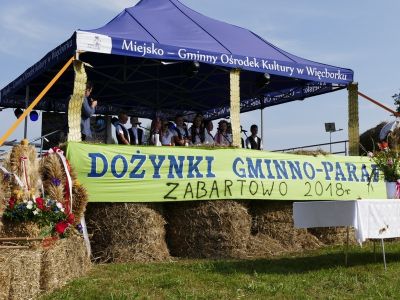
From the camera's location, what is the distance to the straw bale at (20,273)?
5.07m

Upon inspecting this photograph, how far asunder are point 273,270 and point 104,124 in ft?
32.0

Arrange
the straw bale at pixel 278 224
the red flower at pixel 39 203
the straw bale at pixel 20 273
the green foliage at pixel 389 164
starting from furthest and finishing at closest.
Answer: the straw bale at pixel 278 224
the green foliage at pixel 389 164
the red flower at pixel 39 203
the straw bale at pixel 20 273

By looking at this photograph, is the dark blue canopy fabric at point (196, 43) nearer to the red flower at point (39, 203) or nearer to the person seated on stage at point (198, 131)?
the person seated on stage at point (198, 131)

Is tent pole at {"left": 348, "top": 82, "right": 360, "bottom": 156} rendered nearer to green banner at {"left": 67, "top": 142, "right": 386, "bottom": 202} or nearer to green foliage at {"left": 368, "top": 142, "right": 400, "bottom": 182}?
green banner at {"left": 67, "top": 142, "right": 386, "bottom": 202}

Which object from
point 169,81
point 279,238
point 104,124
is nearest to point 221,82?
point 169,81

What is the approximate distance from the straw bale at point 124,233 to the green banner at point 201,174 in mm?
185

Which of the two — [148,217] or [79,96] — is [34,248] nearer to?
[148,217]

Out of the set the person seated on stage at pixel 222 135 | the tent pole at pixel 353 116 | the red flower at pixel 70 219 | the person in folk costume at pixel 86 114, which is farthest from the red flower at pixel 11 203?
the tent pole at pixel 353 116

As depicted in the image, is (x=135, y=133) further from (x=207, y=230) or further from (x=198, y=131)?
(x=207, y=230)

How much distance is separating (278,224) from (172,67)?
6.06m

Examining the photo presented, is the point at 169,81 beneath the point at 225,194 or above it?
above

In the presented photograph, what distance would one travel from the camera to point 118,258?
8.20m

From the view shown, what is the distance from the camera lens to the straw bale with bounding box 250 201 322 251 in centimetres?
961

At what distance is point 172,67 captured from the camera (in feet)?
46.4
